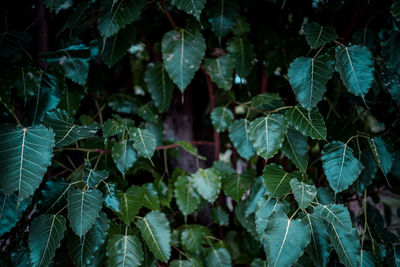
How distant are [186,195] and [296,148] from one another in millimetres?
505

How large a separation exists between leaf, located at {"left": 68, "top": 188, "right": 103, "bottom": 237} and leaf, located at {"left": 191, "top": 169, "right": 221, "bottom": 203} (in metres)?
0.45

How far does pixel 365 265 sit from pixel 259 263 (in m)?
0.39

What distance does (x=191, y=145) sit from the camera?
1.29 metres

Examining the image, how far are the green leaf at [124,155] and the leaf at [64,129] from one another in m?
0.13

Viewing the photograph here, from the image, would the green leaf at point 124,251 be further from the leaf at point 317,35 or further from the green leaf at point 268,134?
the leaf at point 317,35

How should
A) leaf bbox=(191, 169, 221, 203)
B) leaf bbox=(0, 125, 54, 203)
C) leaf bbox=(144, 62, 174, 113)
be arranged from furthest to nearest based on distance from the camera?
1. leaf bbox=(144, 62, 174, 113)
2. leaf bbox=(191, 169, 221, 203)
3. leaf bbox=(0, 125, 54, 203)

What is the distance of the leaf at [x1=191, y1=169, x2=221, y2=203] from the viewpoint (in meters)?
1.25

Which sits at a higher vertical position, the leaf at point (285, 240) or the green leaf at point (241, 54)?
the green leaf at point (241, 54)

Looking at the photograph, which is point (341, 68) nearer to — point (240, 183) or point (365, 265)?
point (240, 183)

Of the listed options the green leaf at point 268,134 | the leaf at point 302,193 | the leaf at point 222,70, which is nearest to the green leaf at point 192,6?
the leaf at point 222,70

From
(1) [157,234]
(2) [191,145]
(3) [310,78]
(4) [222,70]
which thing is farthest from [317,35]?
(1) [157,234]

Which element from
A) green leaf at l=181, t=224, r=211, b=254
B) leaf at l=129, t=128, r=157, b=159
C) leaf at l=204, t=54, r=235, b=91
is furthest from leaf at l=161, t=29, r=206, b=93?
green leaf at l=181, t=224, r=211, b=254

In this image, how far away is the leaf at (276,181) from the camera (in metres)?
1.00

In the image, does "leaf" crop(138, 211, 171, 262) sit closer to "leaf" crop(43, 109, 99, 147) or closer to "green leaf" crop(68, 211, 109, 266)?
"green leaf" crop(68, 211, 109, 266)
